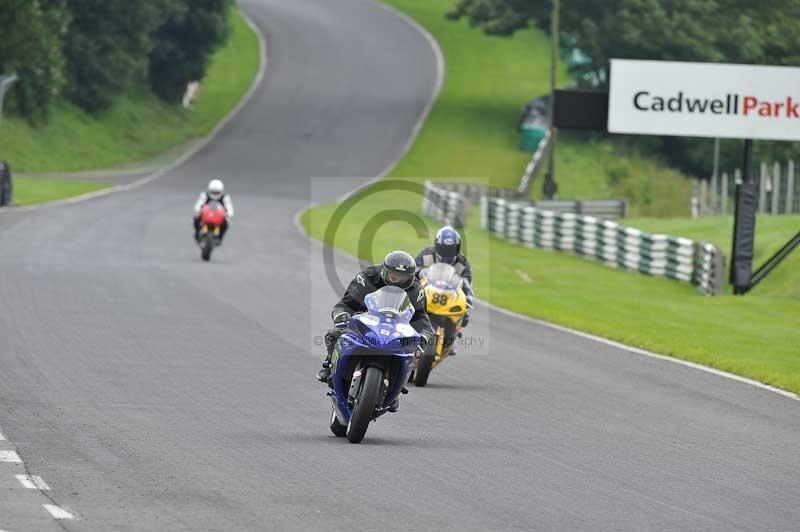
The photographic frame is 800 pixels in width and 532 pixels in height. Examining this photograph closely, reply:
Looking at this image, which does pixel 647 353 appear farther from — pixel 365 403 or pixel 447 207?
pixel 447 207

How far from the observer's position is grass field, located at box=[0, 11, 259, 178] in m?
59.6

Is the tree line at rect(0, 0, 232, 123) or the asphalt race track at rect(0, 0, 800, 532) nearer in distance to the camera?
the asphalt race track at rect(0, 0, 800, 532)

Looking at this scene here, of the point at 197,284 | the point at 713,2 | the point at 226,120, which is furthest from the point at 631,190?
the point at 197,284

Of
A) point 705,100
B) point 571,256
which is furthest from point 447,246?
point 571,256

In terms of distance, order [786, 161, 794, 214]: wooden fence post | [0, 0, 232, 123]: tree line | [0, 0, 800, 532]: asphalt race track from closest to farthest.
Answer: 1. [0, 0, 800, 532]: asphalt race track
2. [786, 161, 794, 214]: wooden fence post
3. [0, 0, 232, 123]: tree line

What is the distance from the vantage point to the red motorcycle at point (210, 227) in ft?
104

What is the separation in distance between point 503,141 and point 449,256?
58.1 m

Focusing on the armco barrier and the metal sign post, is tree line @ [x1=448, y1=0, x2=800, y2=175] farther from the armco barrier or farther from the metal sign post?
the metal sign post

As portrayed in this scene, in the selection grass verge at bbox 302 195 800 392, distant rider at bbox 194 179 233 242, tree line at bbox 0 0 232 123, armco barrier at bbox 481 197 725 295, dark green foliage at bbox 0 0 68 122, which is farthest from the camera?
tree line at bbox 0 0 232 123

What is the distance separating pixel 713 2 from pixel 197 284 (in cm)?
4598

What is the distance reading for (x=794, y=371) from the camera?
65.1 feet

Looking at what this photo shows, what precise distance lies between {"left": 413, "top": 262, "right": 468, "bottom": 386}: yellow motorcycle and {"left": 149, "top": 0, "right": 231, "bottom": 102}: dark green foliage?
185ft

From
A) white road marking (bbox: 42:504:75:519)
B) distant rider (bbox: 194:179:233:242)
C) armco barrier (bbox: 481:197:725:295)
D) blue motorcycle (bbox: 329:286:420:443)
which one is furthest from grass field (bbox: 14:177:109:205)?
white road marking (bbox: 42:504:75:519)

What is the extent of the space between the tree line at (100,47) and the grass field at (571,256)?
1174 centimetres
